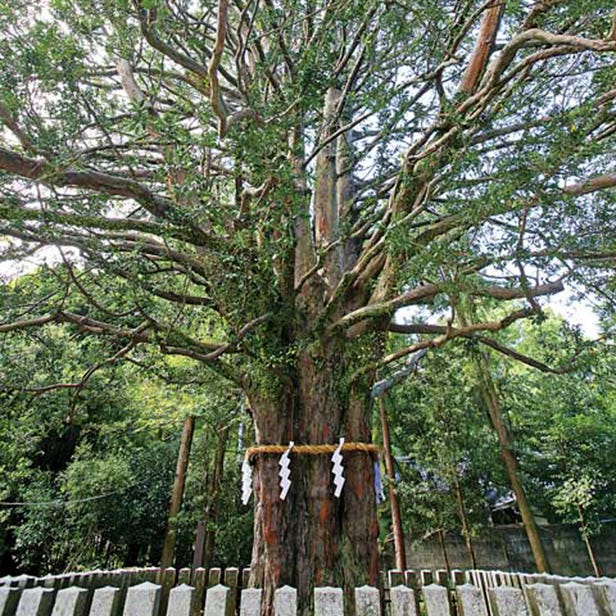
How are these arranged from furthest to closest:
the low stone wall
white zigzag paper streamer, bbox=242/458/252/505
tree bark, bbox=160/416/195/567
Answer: the low stone wall < tree bark, bbox=160/416/195/567 < white zigzag paper streamer, bbox=242/458/252/505

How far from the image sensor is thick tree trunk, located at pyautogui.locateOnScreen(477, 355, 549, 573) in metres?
6.25

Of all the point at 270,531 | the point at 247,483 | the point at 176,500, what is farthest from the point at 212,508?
the point at 270,531

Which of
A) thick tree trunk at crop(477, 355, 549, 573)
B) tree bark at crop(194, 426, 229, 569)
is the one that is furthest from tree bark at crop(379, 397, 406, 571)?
tree bark at crop(194, 426, 229, 569)

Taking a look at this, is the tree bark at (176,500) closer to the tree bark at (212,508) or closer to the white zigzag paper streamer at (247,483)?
the tree bark at (212,508)

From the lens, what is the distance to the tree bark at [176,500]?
17.3 feet

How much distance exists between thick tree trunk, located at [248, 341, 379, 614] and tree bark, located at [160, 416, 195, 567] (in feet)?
8.71

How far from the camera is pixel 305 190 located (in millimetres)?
3273

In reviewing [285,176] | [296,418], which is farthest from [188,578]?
[285,176]

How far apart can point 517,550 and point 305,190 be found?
769 cm

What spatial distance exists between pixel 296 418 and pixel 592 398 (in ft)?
23.9

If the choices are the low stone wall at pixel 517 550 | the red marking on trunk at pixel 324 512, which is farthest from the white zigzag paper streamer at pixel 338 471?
the low stone wall at pixel 517 550

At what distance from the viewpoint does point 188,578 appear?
150 inches

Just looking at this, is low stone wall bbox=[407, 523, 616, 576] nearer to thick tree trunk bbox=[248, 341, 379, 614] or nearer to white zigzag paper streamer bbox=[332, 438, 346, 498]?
thick tree trunk bbox=[248, 341, 379, 614]

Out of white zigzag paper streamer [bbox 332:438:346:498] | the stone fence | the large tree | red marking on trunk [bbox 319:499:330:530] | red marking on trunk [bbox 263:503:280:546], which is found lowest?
the stone fence
